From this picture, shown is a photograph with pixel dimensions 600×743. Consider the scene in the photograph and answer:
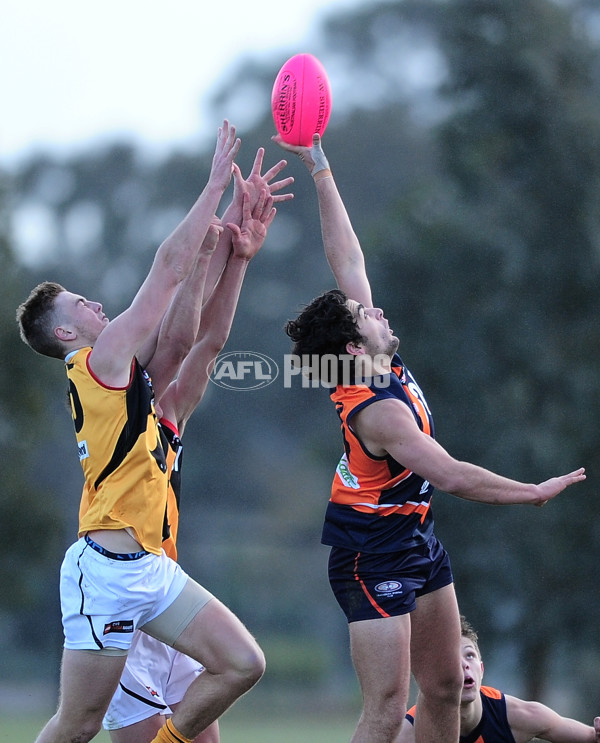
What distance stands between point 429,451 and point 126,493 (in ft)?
3.80

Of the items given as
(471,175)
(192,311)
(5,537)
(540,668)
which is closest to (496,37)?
(471,175)

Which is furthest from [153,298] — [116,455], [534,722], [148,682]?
[534,722]

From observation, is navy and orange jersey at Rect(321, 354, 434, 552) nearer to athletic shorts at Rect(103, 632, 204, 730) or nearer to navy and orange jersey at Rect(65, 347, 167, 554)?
navy and orange jersey at Rect(65, 347, 167, 554)

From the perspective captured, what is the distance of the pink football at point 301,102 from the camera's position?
5.08 meters

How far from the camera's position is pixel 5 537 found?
16.3 meters

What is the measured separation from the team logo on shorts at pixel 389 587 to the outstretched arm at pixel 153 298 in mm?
1272

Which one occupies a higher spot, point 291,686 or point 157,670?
point 157,670

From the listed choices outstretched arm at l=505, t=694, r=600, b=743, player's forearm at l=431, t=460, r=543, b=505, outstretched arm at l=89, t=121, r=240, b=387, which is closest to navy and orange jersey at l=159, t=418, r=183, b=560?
outstretched arm at l=89, t=121, r=240, b=387

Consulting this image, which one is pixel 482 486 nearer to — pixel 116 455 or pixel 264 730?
pixel 116 455

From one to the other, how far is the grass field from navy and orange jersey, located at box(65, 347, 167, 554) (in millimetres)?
9497

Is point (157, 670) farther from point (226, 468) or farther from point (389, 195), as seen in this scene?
point (389, 195)

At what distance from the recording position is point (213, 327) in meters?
4.85

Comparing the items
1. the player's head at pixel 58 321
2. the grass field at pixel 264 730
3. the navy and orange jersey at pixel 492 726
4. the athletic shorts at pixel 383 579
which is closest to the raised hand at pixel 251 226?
the player's head at pixel 58 321

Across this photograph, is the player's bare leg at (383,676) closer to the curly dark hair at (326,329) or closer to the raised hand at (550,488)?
the raised hand at (550,488)
